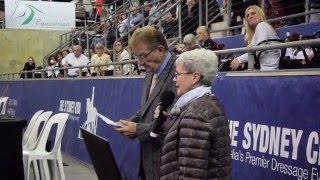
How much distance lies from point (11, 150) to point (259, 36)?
295 cm

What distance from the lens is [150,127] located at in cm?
311

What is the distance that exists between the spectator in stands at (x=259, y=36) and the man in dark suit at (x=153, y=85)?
4.76ft

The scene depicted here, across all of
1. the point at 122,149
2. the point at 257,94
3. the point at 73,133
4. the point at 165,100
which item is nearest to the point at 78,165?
the point at 73,133

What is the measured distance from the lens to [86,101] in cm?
846

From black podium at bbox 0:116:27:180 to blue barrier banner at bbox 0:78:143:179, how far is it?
1740 mm

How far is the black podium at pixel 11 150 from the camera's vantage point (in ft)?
15.7

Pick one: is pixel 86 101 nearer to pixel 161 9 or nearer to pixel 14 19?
pixel 161 9

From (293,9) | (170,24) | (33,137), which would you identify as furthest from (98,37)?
(33,137)

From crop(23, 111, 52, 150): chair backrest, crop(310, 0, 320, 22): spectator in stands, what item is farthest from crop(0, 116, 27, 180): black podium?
crop(310, 0, 320, 22): spectator in stands

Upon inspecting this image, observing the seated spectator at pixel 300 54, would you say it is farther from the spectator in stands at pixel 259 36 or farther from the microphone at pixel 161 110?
the microphone at pixel 161 110

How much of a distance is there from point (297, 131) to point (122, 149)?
365 centimetres

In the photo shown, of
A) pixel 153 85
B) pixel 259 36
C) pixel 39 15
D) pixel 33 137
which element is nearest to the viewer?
pixel 153 85

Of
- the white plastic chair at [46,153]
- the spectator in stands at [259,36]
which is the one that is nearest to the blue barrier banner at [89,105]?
the white plastic chair at [46,153]

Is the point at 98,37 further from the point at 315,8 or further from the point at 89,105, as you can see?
the point at 315,8
